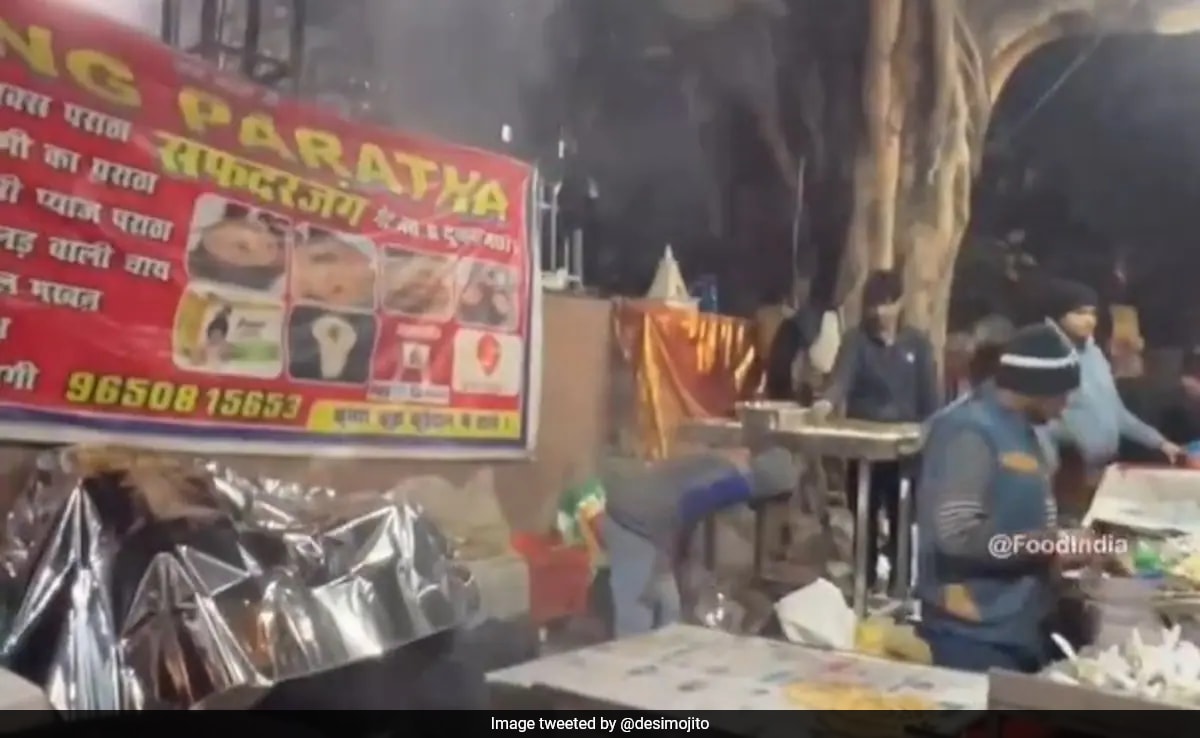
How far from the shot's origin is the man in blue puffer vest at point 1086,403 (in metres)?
1.56

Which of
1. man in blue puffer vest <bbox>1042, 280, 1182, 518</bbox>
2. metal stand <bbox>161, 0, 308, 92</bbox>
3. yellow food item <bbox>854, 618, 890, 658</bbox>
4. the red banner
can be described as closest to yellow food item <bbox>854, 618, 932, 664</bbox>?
yellow food item <bbox>854, 618, 890, 658</bbox>

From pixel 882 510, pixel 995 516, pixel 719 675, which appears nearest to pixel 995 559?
pixel 995 516

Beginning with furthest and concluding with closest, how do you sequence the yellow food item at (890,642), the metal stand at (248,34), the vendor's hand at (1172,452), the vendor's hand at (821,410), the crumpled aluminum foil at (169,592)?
the vendor's hand at (821,410)
the yellow food item at (890,642)
the vendor's hand at (1172,452)
the metal stand at (248,34)
the crumpled aluminum foil at (169,592)

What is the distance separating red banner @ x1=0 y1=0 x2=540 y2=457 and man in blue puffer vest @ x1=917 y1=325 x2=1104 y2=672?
576 millimetres

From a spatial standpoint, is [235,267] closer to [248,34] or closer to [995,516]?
[248,34]

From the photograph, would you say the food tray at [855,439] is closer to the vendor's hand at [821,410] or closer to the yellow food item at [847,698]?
the vendor's hand at [821,410]

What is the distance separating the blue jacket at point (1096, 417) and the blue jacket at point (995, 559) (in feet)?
0.18

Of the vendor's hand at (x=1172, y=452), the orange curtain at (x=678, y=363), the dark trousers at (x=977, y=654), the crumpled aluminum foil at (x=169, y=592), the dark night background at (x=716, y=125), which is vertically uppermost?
the dark night background at (x=716, y=125)

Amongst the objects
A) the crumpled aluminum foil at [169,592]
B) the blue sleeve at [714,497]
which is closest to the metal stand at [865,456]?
the blue sleeve at [714,497]

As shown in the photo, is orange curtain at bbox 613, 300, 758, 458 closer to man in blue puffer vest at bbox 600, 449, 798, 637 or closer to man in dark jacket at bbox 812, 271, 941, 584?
man in blue puffer vest at bbox 600, 449, 798, 637

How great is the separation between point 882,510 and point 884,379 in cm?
18

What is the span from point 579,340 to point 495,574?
1.18 feet

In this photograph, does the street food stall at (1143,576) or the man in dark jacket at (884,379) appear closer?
the street food stall at (1143,576)

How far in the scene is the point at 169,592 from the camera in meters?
1.20
